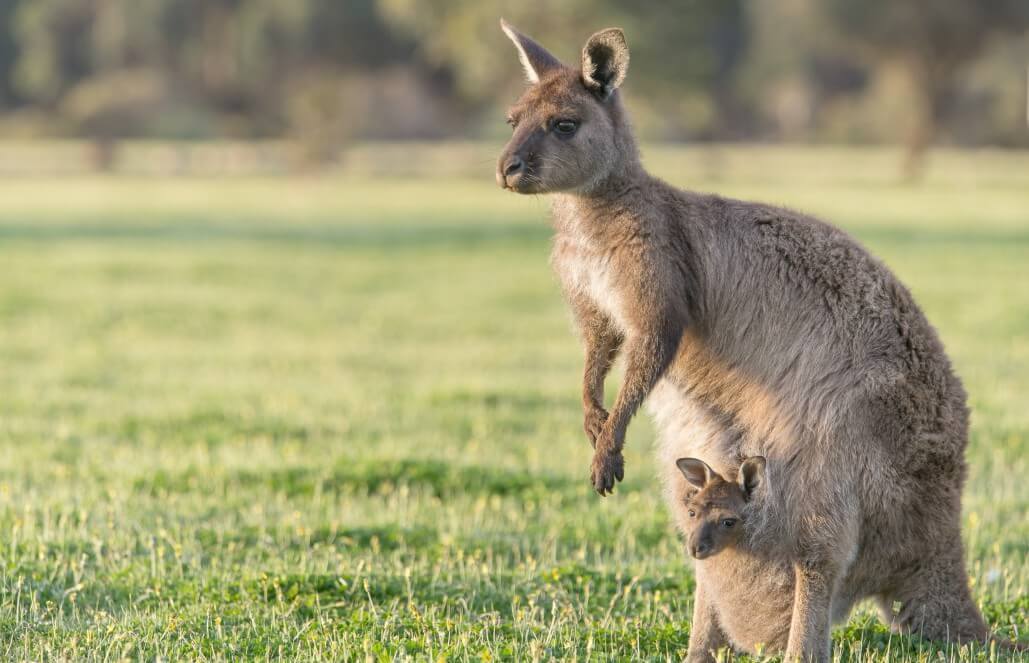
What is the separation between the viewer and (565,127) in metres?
5.45

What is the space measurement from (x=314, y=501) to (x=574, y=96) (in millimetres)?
4004

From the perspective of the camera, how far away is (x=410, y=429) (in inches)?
458

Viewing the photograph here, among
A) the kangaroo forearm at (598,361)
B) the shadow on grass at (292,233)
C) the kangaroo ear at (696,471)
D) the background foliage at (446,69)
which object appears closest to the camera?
the kangaroo ear at (696,471)

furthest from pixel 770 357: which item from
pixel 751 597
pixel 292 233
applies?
pixel 292 233

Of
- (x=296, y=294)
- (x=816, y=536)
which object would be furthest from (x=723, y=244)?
(x=296, y=294)

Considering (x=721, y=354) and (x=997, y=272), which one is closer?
(x=721, y=354)

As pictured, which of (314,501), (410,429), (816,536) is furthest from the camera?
(410,429)

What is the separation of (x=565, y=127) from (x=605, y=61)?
296 millimetres

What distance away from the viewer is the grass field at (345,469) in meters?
6.08

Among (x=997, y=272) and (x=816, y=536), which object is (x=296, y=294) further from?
(x=816, y=536)

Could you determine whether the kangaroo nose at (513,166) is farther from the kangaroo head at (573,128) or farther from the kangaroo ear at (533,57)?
the kangaroo ear at (533,57)

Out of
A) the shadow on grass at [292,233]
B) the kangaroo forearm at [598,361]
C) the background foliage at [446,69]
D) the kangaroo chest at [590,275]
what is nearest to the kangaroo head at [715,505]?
the kangaroo forearm at [598,361]

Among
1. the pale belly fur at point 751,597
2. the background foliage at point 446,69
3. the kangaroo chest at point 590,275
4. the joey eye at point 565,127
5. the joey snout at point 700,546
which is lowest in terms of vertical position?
the pale belly fur at point 751,597

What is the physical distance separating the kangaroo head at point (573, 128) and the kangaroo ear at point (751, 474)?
119cm
